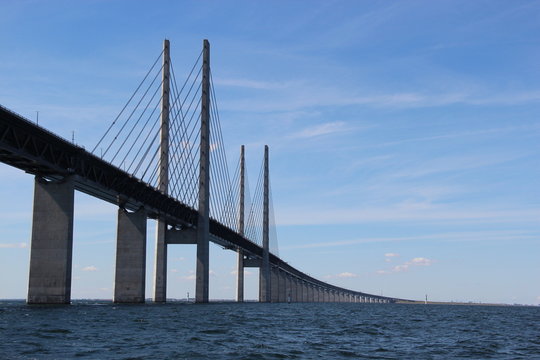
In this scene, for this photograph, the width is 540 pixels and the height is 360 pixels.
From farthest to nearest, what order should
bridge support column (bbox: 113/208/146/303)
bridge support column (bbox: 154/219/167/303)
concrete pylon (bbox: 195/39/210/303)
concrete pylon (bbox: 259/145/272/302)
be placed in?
1. concrete pylon (bbox: 259/145/272/302)
2. concrete pylon (bbox: 195/39/210/303)
3. bridge support column (bbox: 154/219/167/303)
4. bridge support column (bbox: 113/208/146/303)

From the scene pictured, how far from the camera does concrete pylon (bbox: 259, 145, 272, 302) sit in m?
142

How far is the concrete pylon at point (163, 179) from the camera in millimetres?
75438

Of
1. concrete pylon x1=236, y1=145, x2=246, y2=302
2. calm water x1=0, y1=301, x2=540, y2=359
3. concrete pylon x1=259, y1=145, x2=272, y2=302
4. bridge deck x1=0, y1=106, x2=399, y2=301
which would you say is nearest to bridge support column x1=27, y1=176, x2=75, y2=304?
bridge deck x1=0, y1=106, x2=399, y2=301

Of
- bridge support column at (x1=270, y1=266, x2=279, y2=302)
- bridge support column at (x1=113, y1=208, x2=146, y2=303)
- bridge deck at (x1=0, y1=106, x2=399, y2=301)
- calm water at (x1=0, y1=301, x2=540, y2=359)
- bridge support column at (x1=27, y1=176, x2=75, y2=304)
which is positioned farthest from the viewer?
bridge support column at (x1=270, y1=266, x2=279, y2=302)

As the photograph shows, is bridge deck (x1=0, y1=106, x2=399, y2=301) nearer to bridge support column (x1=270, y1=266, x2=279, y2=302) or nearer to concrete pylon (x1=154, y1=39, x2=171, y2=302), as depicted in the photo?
concrete pylon (x1=154, y1=39, x2=171, y2=302)

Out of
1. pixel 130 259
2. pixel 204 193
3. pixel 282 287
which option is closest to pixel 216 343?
pixel 130 259

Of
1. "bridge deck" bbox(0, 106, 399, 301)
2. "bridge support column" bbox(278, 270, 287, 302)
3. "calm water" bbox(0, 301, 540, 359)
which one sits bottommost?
"calm water" bbox(0, 301, 540, 359)

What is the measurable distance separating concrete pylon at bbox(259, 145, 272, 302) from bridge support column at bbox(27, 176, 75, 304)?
292ft

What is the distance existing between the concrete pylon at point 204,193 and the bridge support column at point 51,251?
33.3 m

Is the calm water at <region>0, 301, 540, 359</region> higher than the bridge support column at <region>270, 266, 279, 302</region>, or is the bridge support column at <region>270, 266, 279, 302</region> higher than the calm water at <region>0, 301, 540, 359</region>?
the bridge support column at <region>270, 266, 279, 302</region>

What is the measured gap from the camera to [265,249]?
14262cm

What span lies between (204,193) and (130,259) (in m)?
17.9

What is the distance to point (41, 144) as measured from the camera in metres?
51.8

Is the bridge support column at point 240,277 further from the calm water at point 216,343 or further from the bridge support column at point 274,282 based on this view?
the calm water at point 216,343
